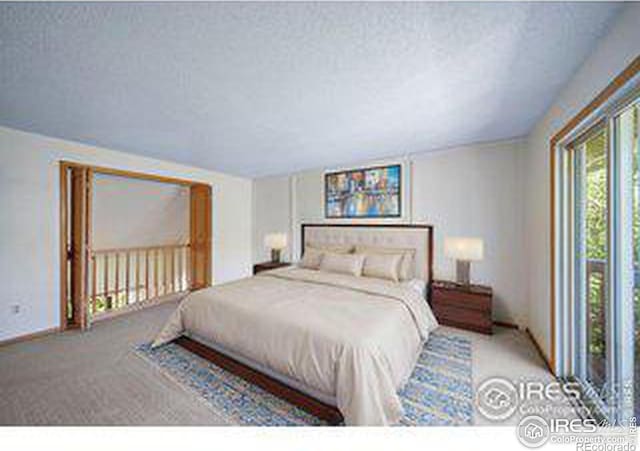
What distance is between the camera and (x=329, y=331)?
168cm

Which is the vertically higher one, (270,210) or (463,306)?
(270,210)

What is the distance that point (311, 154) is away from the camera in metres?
3.66

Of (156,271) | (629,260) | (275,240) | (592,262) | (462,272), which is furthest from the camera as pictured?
(156,271)

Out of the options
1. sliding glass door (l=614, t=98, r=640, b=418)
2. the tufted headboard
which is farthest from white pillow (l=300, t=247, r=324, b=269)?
sliding glass door (l=614, t=98, r=640, b=418)

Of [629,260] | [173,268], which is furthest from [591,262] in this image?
[173,268]

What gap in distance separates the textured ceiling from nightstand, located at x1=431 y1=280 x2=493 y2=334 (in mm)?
1805

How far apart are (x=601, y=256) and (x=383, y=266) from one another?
1.86 m

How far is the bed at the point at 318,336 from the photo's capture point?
151 cm

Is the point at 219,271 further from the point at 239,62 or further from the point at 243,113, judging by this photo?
the point at 239,62

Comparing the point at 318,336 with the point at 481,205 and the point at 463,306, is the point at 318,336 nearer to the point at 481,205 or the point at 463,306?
the point at 463,306

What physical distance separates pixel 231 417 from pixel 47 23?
2460 mm

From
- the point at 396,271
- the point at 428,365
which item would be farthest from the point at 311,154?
the point at 428,365

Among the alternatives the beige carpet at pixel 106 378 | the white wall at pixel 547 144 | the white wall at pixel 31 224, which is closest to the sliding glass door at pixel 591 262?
the white wall at pixel 547 144

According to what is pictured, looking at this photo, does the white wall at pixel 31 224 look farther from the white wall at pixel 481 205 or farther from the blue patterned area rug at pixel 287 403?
the white wall at pixel 481 205
